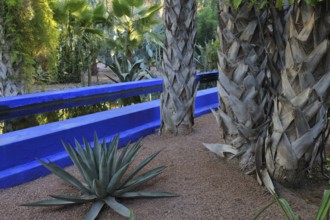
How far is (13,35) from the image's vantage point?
19.4 ft

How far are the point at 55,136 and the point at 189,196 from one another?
63.6 inches

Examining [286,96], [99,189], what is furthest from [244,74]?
[99,189]

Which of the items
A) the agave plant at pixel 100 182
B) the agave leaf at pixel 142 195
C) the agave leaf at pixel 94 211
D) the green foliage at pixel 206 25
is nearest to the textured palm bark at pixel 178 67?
the agave plant at pixel 100 182

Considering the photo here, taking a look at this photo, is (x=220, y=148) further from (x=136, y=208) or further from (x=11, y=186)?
(x=11, y=186)

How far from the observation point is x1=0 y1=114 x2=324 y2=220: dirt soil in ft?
8.08

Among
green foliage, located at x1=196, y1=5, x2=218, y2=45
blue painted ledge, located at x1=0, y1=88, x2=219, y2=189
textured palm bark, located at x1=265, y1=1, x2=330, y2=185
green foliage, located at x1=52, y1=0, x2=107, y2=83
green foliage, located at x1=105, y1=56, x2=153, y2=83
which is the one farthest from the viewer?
green foliage, located at x1=196, y1=5, x2=218, y2=45

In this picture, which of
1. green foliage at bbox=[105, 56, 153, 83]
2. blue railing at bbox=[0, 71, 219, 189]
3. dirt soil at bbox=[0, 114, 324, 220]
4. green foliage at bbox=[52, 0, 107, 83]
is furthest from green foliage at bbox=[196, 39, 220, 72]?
dirt soil at bbox=[0, 114, 324, 220]

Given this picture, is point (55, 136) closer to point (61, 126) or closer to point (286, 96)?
point (61, 126)

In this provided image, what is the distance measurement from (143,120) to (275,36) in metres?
2.31

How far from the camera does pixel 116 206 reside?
247 centimetres

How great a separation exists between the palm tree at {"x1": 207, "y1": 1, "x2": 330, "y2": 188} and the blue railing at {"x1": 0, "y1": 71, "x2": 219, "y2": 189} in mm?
1664

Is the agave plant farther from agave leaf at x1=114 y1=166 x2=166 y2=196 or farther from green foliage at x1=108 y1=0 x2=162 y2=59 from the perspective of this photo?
green foliage at x1=108 y1=0 x2=162 y2=59

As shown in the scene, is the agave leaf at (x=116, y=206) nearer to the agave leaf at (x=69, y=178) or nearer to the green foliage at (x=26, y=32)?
the agave leaf at (x=69, y=178)

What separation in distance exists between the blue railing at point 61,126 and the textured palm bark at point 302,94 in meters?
2.15
